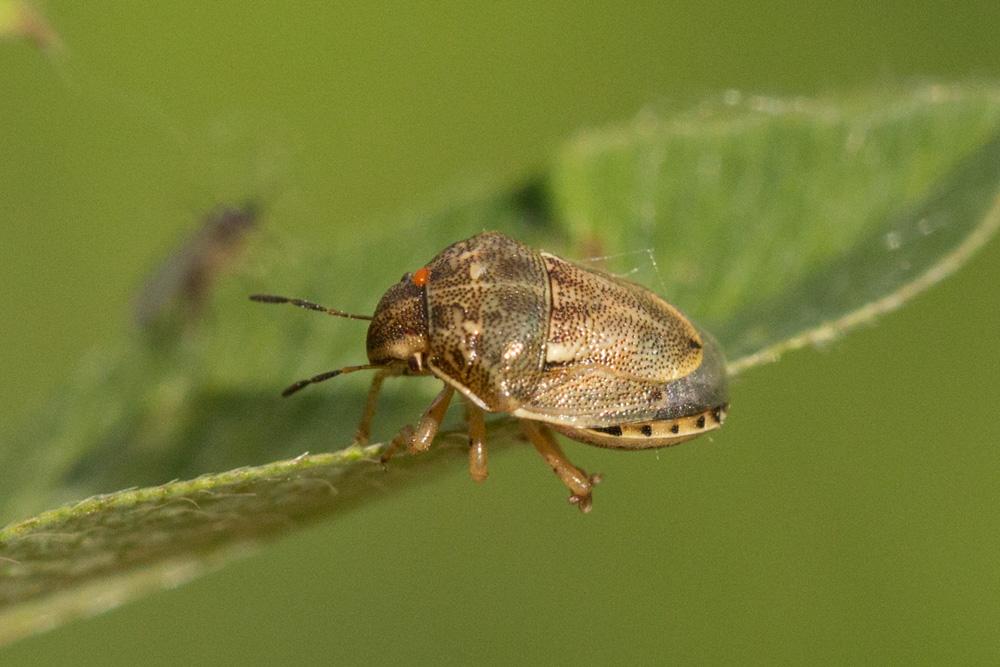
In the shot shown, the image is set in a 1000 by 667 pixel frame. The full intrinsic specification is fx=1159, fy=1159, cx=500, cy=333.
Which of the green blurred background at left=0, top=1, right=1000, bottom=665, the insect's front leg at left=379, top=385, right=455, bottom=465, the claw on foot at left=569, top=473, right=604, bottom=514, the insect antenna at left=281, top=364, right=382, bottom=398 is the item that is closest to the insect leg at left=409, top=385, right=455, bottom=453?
the insect's front leg at left=379, top=385, right=455, bottom=465

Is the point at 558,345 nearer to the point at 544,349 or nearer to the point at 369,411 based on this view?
the point at 544,349

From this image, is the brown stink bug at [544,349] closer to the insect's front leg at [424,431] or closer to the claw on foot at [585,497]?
the insect's front leg at [424,431]

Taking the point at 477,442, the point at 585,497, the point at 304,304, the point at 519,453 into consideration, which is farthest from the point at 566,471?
the point at 519,453

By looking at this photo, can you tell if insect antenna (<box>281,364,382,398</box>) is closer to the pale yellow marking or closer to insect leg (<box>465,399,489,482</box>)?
insect leg (<box>465,399,489,482</box>)

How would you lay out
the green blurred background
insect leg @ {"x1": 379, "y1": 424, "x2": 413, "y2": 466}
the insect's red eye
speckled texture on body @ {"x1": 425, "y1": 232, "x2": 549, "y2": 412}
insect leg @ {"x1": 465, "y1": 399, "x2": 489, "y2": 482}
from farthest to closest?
the green blurred background, the insect's red eye, speckled texture on body @ {"x1": 425, "y1": 232, "x2": 549, "y2": 412}, insect leg @ {"x1": 465, "y1": 399, "x2": 489, "y2": 482}, insect leg @ {"x1": 379, "y1": 424, "x2": 413, "y2": 466}

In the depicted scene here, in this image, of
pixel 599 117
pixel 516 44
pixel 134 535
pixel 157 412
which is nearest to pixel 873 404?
pixel 599 117

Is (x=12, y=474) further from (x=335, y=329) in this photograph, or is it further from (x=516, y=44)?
(x=516, y=44)
